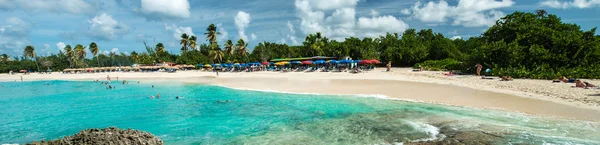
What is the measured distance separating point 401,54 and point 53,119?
41689 mm

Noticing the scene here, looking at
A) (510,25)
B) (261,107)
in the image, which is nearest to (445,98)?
(261,107)

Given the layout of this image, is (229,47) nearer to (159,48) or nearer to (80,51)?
(159,48)

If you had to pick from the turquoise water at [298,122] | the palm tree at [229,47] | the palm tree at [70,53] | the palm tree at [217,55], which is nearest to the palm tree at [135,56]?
the palm tree at [70,53]

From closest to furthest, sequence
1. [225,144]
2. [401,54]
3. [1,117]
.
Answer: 1. [225,144]
2. [1,117]
3. [401,54]

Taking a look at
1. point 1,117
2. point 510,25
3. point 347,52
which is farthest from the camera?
point 347,52

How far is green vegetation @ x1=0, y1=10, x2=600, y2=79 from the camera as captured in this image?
1063 inches

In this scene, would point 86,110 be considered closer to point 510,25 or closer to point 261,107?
point 261,107

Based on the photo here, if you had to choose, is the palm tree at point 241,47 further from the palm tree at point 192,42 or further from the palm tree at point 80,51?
the palm tree at point 80,51

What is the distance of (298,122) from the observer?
14672 millimetres

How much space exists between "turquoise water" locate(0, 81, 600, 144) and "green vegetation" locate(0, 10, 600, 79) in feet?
52.2

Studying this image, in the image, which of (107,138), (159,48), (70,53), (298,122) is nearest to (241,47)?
(159,48)

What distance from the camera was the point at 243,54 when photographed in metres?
70.5

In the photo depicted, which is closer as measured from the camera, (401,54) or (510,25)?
(510,25)

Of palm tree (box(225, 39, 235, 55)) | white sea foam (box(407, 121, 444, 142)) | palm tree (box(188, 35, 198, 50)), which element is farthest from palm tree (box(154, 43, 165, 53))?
white sea foam (box(407, 121, 444, 142))
